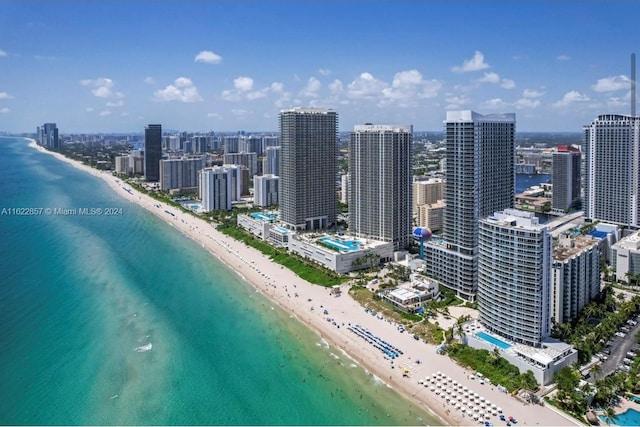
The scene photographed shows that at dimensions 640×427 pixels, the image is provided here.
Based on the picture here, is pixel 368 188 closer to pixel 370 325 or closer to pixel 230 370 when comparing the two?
pixel 370 325

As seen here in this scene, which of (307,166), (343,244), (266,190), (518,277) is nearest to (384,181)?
(343,244)

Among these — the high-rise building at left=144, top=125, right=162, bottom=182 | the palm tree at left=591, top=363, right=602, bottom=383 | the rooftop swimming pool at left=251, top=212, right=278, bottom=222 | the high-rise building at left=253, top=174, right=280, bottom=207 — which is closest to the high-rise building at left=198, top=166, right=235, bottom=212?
the high-rise building at left=253, top=174, right=280, bottom=207

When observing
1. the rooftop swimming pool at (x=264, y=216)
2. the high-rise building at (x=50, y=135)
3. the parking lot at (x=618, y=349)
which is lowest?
the parking lot at (x=618, y=349)

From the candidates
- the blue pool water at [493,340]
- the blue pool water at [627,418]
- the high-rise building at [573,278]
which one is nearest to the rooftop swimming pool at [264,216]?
the high-rise building at [573,278]

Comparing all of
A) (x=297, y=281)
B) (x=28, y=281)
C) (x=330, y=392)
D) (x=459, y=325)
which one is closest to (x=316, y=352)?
(x=330, y=392)

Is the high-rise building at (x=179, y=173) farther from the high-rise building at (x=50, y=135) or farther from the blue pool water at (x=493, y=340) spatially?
the high-rise building at (x=50, y=135)
